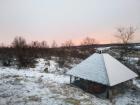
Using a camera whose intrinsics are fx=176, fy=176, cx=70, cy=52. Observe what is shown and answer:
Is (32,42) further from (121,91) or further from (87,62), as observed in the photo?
(121,91)

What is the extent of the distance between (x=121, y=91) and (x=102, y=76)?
11.5 feet

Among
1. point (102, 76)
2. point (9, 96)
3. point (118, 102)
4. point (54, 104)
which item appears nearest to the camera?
point (54, 104)

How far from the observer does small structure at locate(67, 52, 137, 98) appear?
18.5 m

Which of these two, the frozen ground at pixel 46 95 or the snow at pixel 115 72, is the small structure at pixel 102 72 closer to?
the snow at pixel 115 72

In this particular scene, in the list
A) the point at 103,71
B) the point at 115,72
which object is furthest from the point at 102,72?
the point at 115,72

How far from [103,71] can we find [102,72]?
0.52 ft

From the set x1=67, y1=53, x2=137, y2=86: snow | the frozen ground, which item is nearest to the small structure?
x1=67, y1=53, x2=137, y2=86: snow

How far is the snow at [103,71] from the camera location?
18.7m

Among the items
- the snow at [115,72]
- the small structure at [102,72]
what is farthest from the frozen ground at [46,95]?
the snow at [115,72]

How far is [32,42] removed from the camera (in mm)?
56125

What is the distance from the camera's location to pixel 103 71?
1934 centimetres

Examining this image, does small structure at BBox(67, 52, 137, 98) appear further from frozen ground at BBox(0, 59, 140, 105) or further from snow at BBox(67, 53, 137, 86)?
frozen ground at BBox(0, 59, 140, 105)

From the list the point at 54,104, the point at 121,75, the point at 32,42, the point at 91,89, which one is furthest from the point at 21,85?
the point at 32,42

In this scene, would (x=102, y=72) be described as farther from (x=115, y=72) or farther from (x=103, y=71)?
(x=115, y=72)
